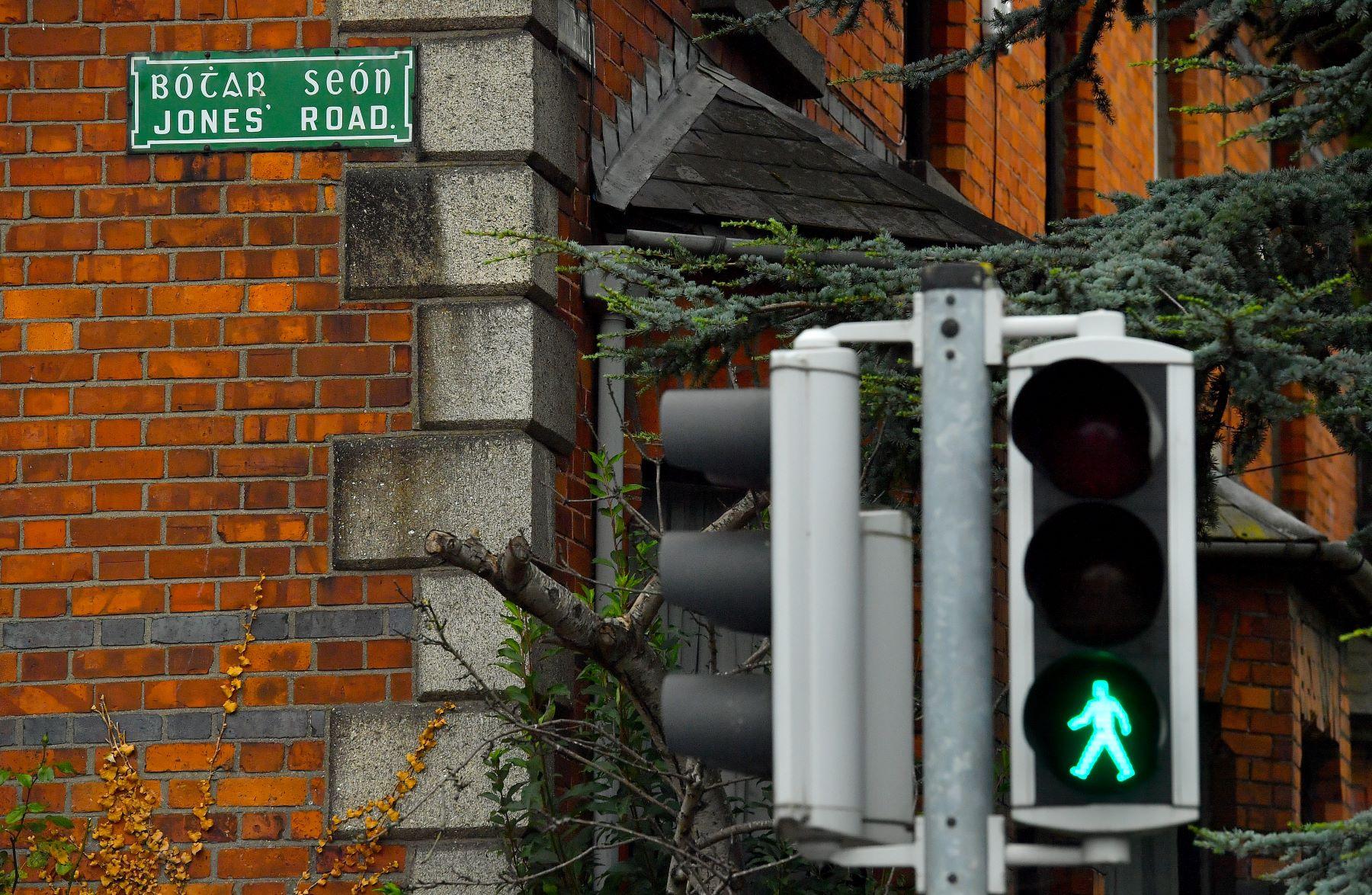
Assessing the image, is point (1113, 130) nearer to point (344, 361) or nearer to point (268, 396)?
point (344, 361)

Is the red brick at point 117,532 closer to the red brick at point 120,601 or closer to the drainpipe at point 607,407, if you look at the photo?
the red brick at point 120,601

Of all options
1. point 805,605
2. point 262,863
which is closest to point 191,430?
point 262,863

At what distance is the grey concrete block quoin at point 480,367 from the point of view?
617 centimetres

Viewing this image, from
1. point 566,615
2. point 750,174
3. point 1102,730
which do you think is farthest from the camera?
point 750,174

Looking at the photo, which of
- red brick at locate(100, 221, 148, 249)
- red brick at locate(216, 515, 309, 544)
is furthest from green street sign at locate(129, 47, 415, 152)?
red brick at locate(216, 515, 309, 544)

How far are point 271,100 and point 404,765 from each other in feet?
6.98

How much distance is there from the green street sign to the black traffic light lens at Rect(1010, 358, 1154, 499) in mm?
3781

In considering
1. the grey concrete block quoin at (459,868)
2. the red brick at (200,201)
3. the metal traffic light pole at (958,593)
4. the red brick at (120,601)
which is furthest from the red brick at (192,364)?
the metal traffic light pole at (958,593)

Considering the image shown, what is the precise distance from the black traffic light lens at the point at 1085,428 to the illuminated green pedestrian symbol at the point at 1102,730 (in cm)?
29

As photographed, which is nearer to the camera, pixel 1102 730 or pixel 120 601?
pixel 1102 730

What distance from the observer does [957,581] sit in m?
2.97

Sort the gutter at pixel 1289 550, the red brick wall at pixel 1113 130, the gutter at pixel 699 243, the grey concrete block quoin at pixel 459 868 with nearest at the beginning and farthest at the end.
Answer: the grey concrete block quoin at pixel 459 868, the gutter at pixel 699 243, the gutter at pixel 1289 550, the red brick wall at pixel 1113 130

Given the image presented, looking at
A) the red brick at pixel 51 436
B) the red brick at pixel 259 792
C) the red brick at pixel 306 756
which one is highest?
the red brick at pixel 51 436

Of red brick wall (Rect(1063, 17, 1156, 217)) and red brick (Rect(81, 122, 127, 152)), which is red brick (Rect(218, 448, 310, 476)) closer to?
red brick (Rect(81, 122, 127, 152))
